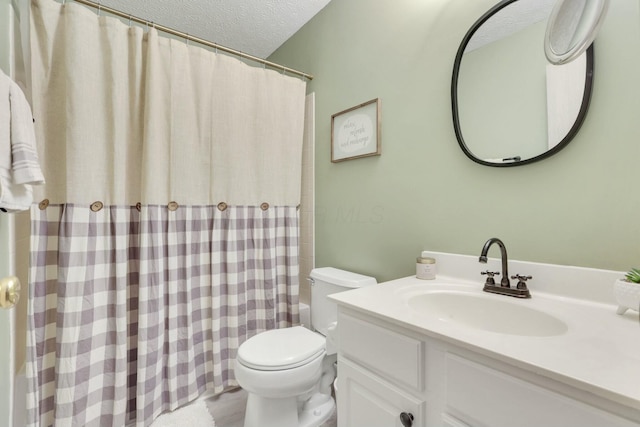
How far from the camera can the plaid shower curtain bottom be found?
119 cm

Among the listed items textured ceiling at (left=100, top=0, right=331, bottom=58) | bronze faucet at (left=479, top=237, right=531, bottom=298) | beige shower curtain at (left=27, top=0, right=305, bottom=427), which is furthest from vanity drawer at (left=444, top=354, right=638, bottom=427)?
textured ceiling at (left=100, top=0, right=331, bottom=58)

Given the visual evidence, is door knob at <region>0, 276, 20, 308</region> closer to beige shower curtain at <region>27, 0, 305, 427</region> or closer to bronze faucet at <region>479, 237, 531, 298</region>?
beige shower curtain at <region>27, 0, 305, 427</region>

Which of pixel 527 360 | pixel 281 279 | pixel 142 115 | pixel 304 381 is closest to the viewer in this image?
pixel 527 360

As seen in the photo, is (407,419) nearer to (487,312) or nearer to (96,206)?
(487,312)

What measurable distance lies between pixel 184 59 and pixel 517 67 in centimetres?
154

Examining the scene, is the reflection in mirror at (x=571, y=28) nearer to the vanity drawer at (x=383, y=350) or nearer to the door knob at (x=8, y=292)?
the vanity drawer at (x=383, y=350)

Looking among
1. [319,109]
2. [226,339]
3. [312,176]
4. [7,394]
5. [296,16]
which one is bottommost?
[226,339]

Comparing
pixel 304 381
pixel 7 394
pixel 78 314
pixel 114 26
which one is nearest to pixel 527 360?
pixel 304 381

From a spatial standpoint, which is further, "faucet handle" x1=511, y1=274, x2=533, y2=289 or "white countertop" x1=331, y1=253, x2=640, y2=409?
"faucet handle" x1=511, y1=274, x2=533, y2=289

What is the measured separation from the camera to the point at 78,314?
1209 mm

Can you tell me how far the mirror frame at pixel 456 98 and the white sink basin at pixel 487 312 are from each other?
1.65 ft

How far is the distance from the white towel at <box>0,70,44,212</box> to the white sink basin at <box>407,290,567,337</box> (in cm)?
115

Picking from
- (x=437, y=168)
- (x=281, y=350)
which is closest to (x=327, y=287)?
(x=281, y=350)

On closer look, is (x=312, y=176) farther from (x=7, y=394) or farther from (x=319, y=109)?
(x=7, y=394)
